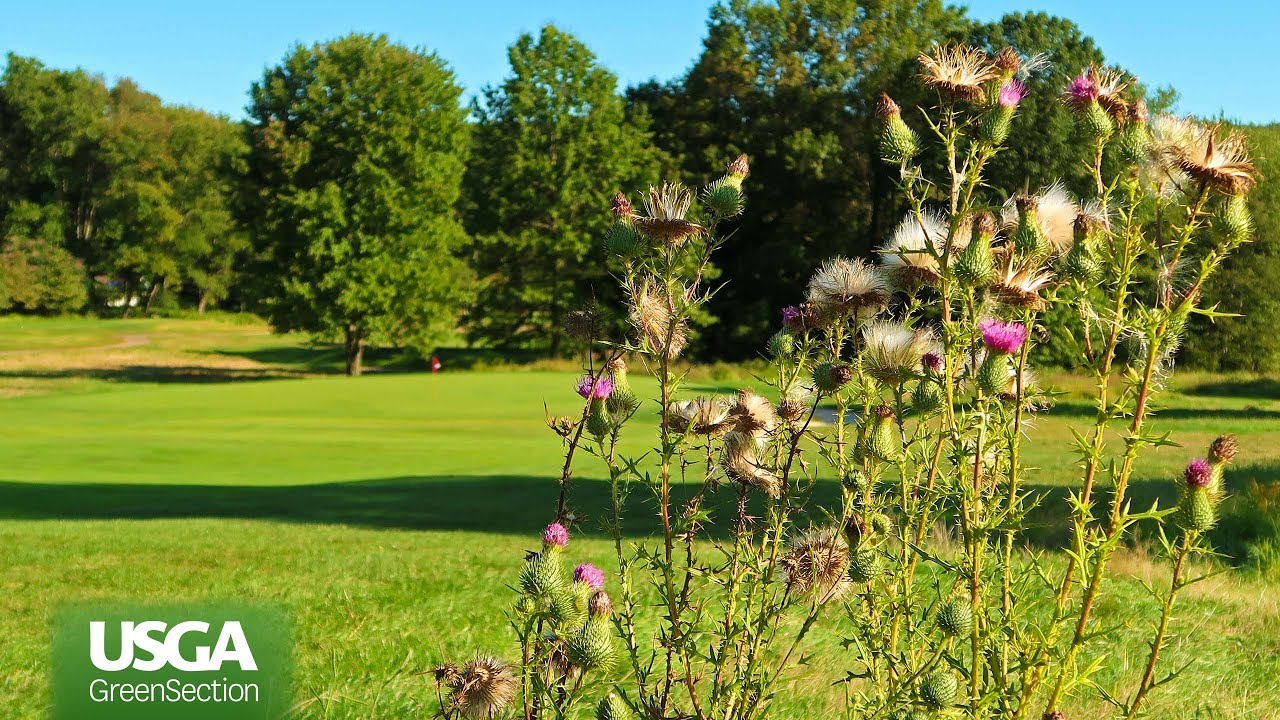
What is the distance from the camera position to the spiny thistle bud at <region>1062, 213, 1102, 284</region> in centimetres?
227

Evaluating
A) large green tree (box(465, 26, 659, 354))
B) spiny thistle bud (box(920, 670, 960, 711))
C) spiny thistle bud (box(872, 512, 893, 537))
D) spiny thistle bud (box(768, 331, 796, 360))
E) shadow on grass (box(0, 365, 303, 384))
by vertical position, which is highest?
large green tree (box(465, 26, 659, 354))

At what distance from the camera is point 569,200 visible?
126ft

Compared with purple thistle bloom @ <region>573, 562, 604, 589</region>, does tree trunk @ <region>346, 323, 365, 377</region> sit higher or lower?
lower

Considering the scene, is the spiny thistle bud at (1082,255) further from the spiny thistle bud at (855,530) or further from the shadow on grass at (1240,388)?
the shadow on grass at (1240,388)

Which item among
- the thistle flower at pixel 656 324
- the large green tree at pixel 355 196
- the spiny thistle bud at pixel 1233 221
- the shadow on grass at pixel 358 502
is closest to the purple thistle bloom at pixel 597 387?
the thistle flower at pixel 656 324

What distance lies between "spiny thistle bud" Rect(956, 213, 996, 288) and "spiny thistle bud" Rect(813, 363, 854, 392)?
1.19ft

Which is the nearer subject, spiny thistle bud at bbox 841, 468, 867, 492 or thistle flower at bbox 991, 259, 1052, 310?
thistle flower at bbox 991, 259, 1052, 310

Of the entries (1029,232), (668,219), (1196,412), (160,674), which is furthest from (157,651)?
(1196,412)

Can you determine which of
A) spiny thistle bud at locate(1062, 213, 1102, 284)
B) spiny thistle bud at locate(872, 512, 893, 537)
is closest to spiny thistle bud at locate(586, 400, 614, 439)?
spiny thistle bud at locate(872, 512, 893, 537)

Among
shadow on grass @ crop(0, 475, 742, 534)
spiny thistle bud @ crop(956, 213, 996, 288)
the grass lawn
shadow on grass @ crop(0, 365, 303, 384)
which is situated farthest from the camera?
shadow on grass @ crop(0, 365, 303, 384)

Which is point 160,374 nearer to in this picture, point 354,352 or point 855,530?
point 354,352

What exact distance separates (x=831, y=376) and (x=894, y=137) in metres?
0.51

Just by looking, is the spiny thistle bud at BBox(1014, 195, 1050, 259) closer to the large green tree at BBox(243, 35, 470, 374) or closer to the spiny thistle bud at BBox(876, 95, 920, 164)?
the spiny thistle bud at BBox(876, 95, 920, 164)

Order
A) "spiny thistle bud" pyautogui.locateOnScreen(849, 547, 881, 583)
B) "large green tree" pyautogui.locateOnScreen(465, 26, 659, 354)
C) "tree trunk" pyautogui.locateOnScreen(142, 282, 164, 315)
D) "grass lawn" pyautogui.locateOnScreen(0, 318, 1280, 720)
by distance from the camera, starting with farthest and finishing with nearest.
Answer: "tree trunk" pyautogui.locateOnScreen(142, 282, 164, 315) < "large green tree" pyautogui.locateOnScreen(465, 26, 659, 354) < "grass lawn" pyautogui.locateOnScreen(0, 318, 1280, 720) < "spiny thistle bud" pyautogui.locateOnScreen(849, 547, 881, 583)
